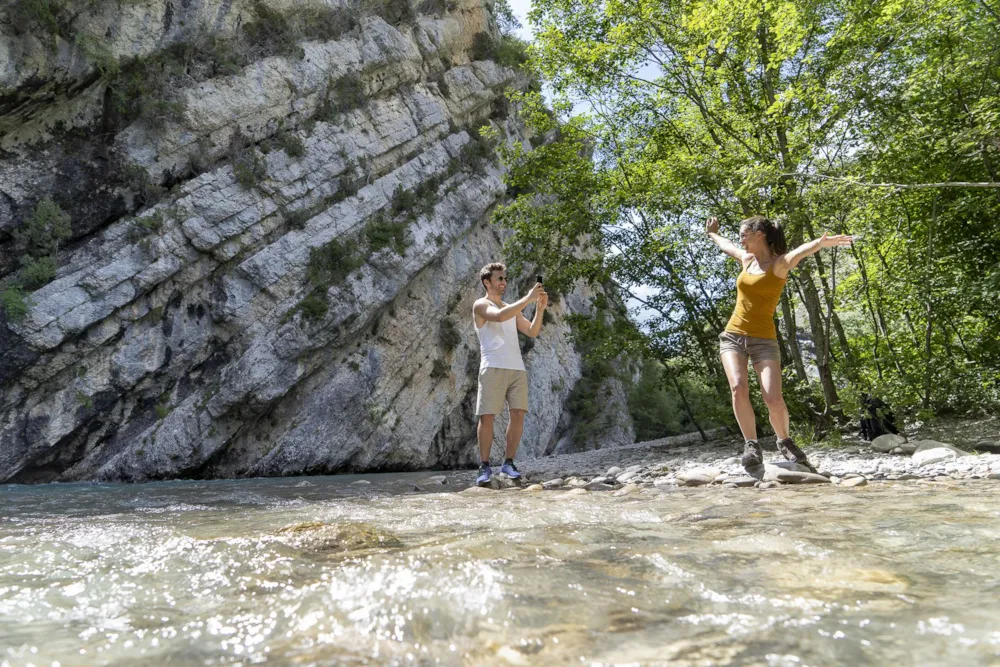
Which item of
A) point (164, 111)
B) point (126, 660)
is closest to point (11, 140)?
point (164, 111)

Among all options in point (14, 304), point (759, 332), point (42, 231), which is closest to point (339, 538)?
point (759, 332)

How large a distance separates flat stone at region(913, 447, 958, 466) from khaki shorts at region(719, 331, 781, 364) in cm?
200

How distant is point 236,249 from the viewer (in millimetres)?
19672

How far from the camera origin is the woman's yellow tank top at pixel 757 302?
5.74 m

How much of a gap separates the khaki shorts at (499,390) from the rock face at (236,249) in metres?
6.86

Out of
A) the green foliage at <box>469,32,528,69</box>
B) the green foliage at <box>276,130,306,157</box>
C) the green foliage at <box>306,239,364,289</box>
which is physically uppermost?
the green foliage at <box>469,32,528,69</box>

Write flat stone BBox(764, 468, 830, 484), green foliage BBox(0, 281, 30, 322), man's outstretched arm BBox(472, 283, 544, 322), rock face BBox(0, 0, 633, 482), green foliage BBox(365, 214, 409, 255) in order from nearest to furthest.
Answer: flat stone BBox(764, 468, 830, 484) < man's outstretched arm BBox(472, 283, 544, 322) < green foliage BBox(0, 281, 30, 322) < rock face BBox(0, 0, 633, 482) < green foliage BBox(365, 214, 409, 255)

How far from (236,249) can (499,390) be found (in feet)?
51.1

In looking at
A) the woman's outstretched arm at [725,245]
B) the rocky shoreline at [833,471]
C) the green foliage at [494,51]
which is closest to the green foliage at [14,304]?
the rocky shoreline at [833,471]

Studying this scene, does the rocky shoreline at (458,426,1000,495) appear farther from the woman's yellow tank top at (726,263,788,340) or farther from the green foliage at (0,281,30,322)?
the green foliage at (0,281,30,322)

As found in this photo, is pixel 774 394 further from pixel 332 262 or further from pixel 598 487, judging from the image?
pixel 332 262

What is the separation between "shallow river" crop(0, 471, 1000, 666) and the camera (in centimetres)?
163

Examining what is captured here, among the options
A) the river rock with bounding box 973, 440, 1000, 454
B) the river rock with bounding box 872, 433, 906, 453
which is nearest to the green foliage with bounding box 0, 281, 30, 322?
the river rock with bounding box 872, 433, 906, 453

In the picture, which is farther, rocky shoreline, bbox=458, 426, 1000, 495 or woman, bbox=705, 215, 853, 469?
woman, bbox=705, 215, 853, 469
